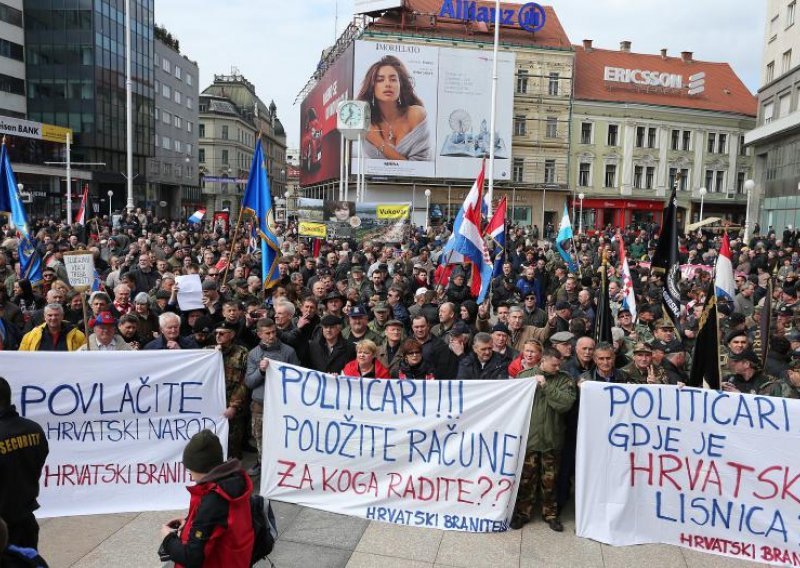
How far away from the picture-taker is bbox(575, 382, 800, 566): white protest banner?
459 cm

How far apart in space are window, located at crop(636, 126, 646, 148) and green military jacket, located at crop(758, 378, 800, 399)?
50686 mm

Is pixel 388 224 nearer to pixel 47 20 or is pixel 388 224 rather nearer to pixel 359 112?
pixel 359 112

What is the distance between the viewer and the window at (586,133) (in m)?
51.0

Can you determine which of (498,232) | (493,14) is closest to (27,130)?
(493,14)

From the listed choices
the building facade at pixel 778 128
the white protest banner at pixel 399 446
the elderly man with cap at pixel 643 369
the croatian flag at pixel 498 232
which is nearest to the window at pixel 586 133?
the building facade at pixel 778 128

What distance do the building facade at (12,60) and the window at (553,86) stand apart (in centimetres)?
4020

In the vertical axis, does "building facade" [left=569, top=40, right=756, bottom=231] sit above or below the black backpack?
above

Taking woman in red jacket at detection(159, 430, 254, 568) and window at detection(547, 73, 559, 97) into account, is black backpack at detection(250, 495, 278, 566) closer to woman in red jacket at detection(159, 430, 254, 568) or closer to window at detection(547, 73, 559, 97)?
woman in red jacket at detection(159, 430, 254, 568)

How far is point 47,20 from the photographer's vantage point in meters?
47.4

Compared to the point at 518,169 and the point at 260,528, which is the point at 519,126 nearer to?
the point at 518,169

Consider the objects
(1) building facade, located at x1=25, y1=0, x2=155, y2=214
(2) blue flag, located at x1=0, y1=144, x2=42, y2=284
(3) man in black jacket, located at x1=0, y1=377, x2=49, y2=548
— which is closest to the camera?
(3) man in black jacket, located at x1=0, y1=377, x2=49, y2=548

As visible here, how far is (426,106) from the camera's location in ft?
144

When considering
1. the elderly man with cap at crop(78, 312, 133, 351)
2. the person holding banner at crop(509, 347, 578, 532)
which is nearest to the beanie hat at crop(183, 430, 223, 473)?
the person holding banner at crop(509, 347, 578, 532)

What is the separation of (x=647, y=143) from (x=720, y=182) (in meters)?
7.86
